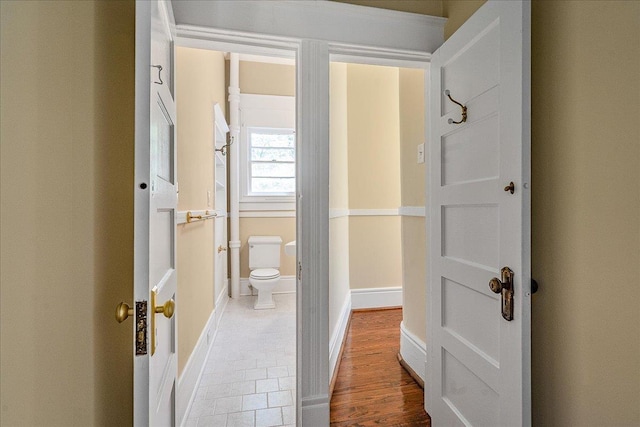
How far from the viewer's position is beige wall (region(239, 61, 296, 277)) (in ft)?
13.2

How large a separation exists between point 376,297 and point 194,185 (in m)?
2.27

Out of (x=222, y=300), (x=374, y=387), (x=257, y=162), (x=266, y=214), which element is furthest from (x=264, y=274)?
(x=374, y=387)

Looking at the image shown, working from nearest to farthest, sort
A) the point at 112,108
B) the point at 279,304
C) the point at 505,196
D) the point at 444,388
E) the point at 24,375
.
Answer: the point at 24,375, the point at 112,108, the point at 505,196, the point at 444,388, the point at 279,304

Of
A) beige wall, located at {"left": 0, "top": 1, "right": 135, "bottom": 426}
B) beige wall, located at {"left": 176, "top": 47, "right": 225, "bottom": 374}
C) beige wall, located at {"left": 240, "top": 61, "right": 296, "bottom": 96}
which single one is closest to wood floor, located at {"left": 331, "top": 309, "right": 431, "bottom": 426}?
beige wall, located at {"left": 176, "top": 47, "right": 225, "bottom": 374}

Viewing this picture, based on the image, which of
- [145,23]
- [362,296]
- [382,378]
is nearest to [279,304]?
[362,296]

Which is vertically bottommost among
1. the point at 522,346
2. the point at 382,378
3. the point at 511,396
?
the point at 382,378

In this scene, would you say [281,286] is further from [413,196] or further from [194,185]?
[413,196]

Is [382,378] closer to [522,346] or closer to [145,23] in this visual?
[522,346]

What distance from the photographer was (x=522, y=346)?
0.97 m

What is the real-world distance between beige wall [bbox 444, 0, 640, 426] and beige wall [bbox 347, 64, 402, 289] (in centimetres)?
226

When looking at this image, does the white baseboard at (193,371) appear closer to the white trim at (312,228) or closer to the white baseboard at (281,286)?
the white trim at (312,228)

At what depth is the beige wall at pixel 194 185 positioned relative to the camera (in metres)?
1.73

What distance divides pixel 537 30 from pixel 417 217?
1183 mm

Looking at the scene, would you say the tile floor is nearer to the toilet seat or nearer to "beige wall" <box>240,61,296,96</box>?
the toilet seat
